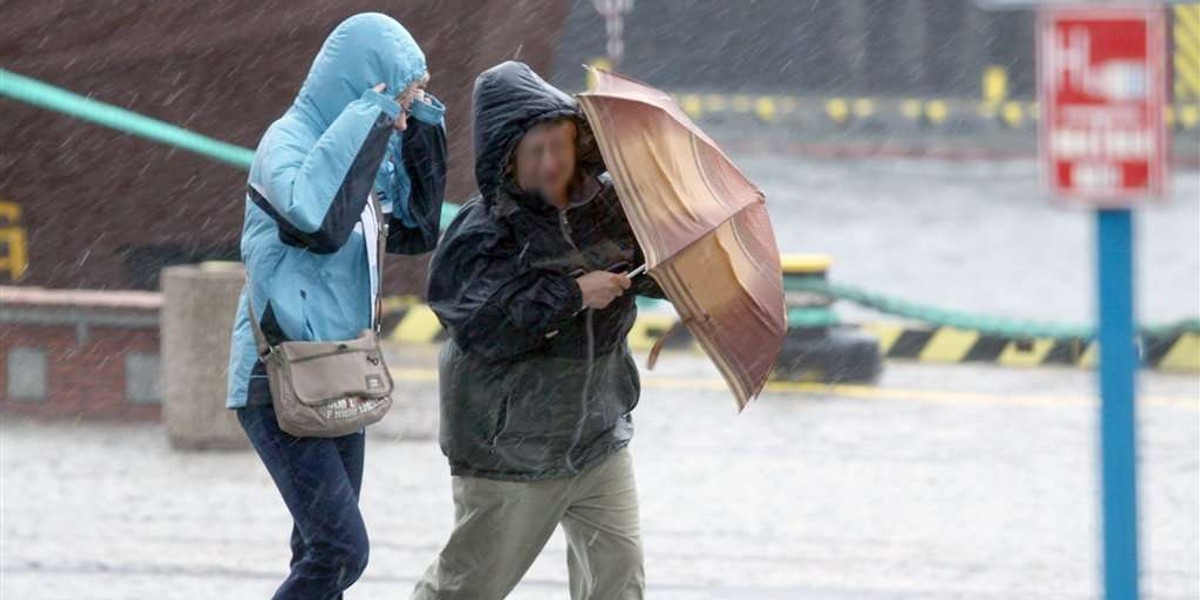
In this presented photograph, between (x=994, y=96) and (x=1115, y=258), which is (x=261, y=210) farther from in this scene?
(x=994, y=96)

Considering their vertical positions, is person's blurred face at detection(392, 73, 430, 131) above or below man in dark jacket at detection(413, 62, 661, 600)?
above

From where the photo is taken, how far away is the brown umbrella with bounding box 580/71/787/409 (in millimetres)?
4785

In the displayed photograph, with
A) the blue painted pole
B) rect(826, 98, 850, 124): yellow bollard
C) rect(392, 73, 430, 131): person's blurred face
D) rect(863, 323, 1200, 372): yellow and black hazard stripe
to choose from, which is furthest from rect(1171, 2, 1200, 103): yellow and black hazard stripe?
the blue painted pole

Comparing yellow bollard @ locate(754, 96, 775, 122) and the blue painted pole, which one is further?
yellow bollard @ locate(754, 96, 775, 122)

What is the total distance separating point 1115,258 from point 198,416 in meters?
5.28

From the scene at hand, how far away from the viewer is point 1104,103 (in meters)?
3.90

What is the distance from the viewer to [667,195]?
4.82m

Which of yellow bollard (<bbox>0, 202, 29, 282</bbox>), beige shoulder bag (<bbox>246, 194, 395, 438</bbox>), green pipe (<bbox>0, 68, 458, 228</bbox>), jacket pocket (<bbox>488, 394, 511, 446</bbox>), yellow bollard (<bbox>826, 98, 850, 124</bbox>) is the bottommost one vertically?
yellow bollard (<bbox>826, 98, 850, 124</bbox>)

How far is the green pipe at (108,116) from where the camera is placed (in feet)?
31.0

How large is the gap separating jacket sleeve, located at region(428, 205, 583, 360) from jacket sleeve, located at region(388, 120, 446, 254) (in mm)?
303

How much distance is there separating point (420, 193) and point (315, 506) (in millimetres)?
839

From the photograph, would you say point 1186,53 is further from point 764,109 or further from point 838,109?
point 764,109

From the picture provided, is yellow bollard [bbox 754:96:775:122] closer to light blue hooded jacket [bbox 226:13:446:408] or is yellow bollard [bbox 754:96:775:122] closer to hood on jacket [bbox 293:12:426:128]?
light blue hooded jacket [bbox 226:13:446:408]

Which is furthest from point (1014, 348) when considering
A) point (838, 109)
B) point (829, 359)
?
point (838, 109)
